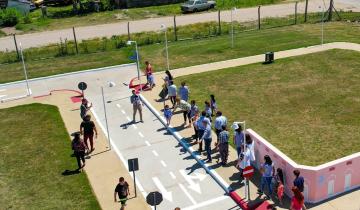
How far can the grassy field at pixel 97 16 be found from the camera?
1971 inches

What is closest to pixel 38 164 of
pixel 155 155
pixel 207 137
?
pixel 155 155

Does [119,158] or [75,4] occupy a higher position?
[75,4]

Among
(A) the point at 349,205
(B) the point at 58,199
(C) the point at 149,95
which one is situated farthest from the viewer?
(C) the point at 149,95

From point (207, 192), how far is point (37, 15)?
44709mm

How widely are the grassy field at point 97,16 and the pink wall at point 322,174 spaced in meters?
37.9

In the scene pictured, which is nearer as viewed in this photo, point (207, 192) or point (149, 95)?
point (207, 192)

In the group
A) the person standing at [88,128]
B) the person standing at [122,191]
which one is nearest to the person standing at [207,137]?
the person standing at [122,191]

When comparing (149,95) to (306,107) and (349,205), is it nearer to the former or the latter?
(306,107)

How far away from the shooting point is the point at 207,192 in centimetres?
1675

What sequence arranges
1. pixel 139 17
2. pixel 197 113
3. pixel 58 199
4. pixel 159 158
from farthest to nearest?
pixel 139 17 → pixel 197 113 → pixel 159 158 → pixel 58 199

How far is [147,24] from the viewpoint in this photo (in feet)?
157

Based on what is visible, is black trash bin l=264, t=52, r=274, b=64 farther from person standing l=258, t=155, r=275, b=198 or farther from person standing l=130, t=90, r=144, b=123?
person standing l=258, t=155, r=275, b=198

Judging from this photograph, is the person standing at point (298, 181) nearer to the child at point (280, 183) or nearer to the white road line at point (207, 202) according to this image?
the child at point (280, 183)

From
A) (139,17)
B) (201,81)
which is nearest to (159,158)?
(201,81)
